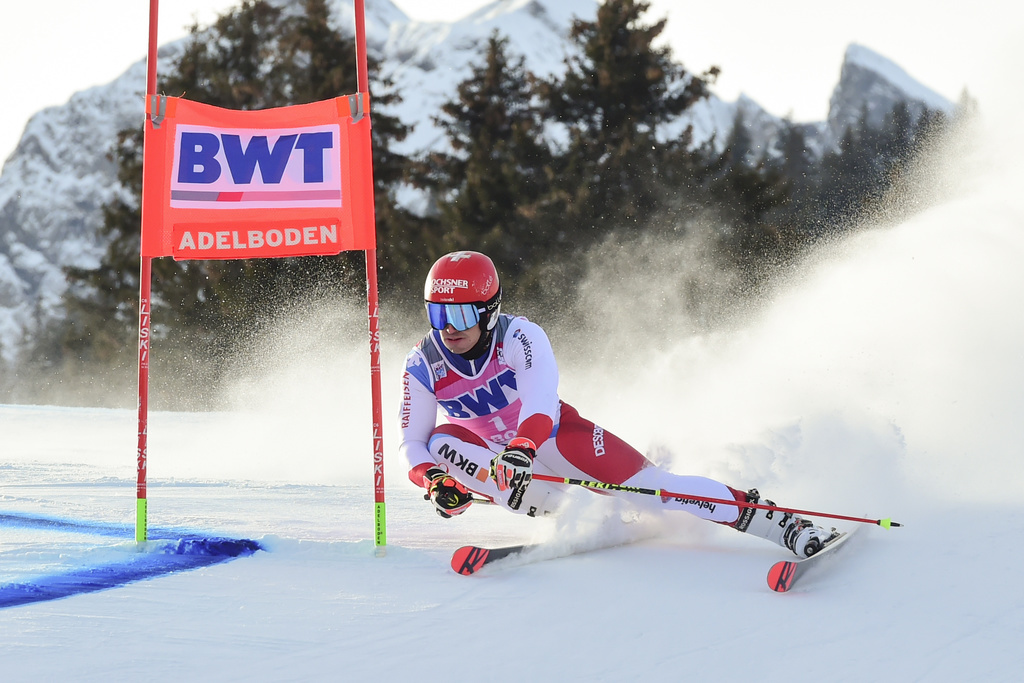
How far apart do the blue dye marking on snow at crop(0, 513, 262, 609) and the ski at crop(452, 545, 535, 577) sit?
966 millimetres

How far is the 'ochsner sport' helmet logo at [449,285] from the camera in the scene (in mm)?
4312

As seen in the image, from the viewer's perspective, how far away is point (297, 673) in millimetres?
2668

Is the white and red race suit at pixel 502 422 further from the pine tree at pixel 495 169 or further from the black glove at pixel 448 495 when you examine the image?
the pine tree at pixel 495 169

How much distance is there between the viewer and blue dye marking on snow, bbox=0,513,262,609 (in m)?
3.40

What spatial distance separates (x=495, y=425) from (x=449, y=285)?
0.90 meters

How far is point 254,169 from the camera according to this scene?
4320 millimetres

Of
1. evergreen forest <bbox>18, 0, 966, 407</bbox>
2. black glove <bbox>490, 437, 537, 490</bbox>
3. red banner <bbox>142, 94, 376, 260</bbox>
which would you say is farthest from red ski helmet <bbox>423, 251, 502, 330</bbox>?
evergreen forest <bbox>18, 0, 966, 407</bbox>

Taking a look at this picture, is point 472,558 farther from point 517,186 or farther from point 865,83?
point 865,83

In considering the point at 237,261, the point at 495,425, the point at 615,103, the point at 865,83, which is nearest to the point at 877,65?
the point at 865,83

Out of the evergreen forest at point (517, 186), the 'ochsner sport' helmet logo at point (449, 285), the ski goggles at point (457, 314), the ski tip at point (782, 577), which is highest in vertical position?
the evergreen forest at point (517, 186)

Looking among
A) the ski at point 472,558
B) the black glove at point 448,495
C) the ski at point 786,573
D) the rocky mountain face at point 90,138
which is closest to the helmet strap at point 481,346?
the black glove at point 448,495

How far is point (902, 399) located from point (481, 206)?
56.0 ft

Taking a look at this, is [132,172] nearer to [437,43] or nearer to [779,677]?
[779,677]

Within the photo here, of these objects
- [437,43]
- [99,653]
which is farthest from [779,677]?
[437,43]
